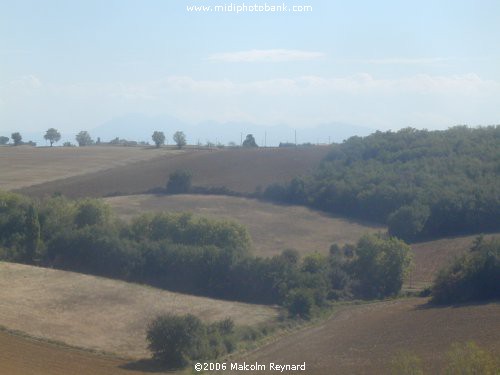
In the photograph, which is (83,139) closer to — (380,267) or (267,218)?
(267,218)

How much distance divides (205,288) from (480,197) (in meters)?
20.7

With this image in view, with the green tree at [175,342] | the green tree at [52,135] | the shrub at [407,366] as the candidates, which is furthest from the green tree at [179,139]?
the shrub at [407,366]

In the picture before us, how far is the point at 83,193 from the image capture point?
50.2 metres

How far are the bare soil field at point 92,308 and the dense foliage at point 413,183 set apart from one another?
62.5ft

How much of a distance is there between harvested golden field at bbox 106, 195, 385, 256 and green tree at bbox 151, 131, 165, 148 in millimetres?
35021

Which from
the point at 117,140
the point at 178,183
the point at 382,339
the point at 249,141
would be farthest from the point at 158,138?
the point at 382,339

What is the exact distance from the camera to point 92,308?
1011 inches

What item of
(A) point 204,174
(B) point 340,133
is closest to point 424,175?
(A) point 204,174

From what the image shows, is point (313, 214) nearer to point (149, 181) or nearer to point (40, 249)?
point (149, 181)

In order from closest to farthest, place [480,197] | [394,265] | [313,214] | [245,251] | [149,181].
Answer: [394,265]
[245,251]
[480,197]
[313,214]
[149,181]

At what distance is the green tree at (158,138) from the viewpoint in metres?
85.9

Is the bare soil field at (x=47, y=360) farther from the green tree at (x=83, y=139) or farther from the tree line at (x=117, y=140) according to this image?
the green tree at (x=83, y=139)

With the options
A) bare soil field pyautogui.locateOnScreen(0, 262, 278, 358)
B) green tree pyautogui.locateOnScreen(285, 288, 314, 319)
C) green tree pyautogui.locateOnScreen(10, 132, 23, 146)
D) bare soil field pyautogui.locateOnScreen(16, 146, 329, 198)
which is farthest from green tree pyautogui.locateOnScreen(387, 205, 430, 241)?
green tree pyautogui.locateOnScreen(10, 132, 23, 146)

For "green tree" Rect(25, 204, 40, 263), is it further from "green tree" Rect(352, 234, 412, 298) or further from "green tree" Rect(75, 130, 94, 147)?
"green tree" Rect(75, 130, 94, 147)
